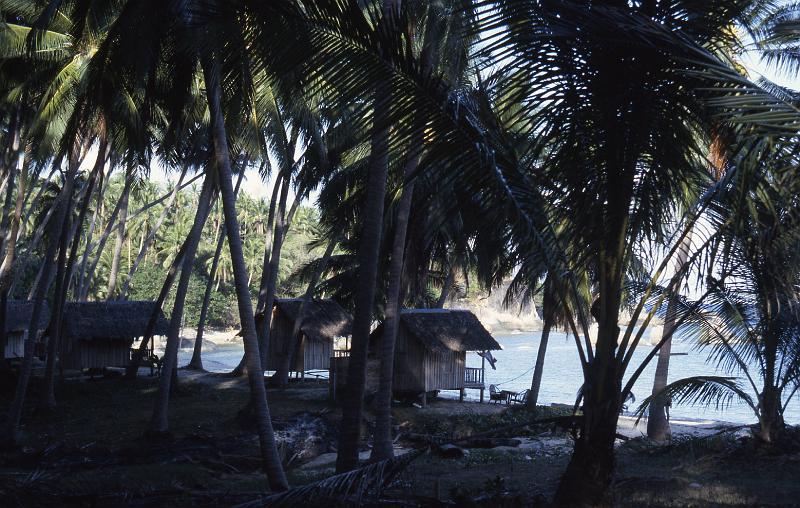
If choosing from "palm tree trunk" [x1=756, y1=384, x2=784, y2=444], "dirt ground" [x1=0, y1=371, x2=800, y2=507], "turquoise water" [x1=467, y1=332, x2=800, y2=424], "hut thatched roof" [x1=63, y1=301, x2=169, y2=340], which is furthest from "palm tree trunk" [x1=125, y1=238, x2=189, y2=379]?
"palm tree trunk" [x1=756, y1=384, x2=784, y2=444]

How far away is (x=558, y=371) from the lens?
63.2 meters

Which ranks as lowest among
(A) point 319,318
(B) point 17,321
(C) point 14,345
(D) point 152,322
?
(C) point 14,345

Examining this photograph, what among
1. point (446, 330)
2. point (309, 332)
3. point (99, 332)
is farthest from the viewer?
point (309, 332)

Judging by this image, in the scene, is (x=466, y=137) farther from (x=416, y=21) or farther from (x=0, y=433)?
(x=0, y=433)

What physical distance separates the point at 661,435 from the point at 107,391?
15.8m

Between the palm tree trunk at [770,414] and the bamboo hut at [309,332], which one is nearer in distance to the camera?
the palm tree trunk at [770,414]

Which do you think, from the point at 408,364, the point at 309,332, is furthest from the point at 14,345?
the point at 408,364

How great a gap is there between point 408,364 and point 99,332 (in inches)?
426

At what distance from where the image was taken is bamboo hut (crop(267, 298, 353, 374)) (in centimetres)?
2872

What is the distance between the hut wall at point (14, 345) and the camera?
3619 cm

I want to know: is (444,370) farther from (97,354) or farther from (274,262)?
(97,354)

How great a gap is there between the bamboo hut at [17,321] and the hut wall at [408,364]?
15491 millimetres

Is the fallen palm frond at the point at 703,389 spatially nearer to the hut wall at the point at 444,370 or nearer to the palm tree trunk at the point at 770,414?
the palm tree trunk at the point at 770,414

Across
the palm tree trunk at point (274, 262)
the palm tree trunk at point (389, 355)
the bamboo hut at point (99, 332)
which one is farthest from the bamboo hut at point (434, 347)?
the palm tree trunk at point (389, 355)
